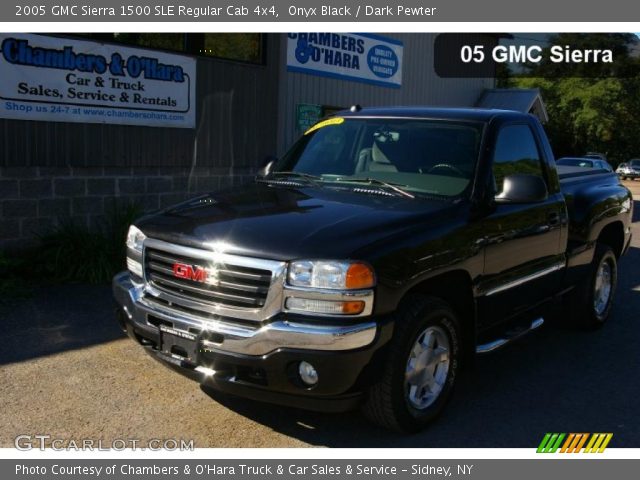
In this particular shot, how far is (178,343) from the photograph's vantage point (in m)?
3.68

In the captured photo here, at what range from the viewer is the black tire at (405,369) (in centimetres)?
358

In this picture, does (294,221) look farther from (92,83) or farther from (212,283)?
(92,83)

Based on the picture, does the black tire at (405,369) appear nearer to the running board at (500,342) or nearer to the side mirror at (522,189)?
the running board at (500,342)

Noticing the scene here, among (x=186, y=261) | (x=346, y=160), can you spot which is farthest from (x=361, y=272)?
(x=346, y=160)

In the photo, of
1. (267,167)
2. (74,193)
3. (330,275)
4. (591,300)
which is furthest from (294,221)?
(74,193)

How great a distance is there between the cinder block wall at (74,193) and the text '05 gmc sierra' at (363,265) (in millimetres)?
3570

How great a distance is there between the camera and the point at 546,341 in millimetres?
5895

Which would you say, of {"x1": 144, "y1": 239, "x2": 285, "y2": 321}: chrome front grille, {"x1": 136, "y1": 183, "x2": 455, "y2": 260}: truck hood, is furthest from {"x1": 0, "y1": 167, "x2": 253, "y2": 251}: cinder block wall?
{"x1": 144, "y1": 239, "x2": 285, "y2": 321}: chrome front grille

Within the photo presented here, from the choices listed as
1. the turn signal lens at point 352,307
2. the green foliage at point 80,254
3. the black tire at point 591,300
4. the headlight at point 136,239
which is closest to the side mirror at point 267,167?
the headlight at point 136,239

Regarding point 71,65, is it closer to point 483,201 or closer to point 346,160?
point 346,160

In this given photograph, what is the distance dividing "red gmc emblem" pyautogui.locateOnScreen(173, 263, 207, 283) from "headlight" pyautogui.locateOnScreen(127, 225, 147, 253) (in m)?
0.41

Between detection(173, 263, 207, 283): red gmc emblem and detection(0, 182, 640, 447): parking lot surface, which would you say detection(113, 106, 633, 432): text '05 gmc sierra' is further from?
detection(0, 182, 640, 447): parking lot surface

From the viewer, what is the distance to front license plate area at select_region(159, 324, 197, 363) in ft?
11.8

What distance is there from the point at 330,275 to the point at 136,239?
143cm
